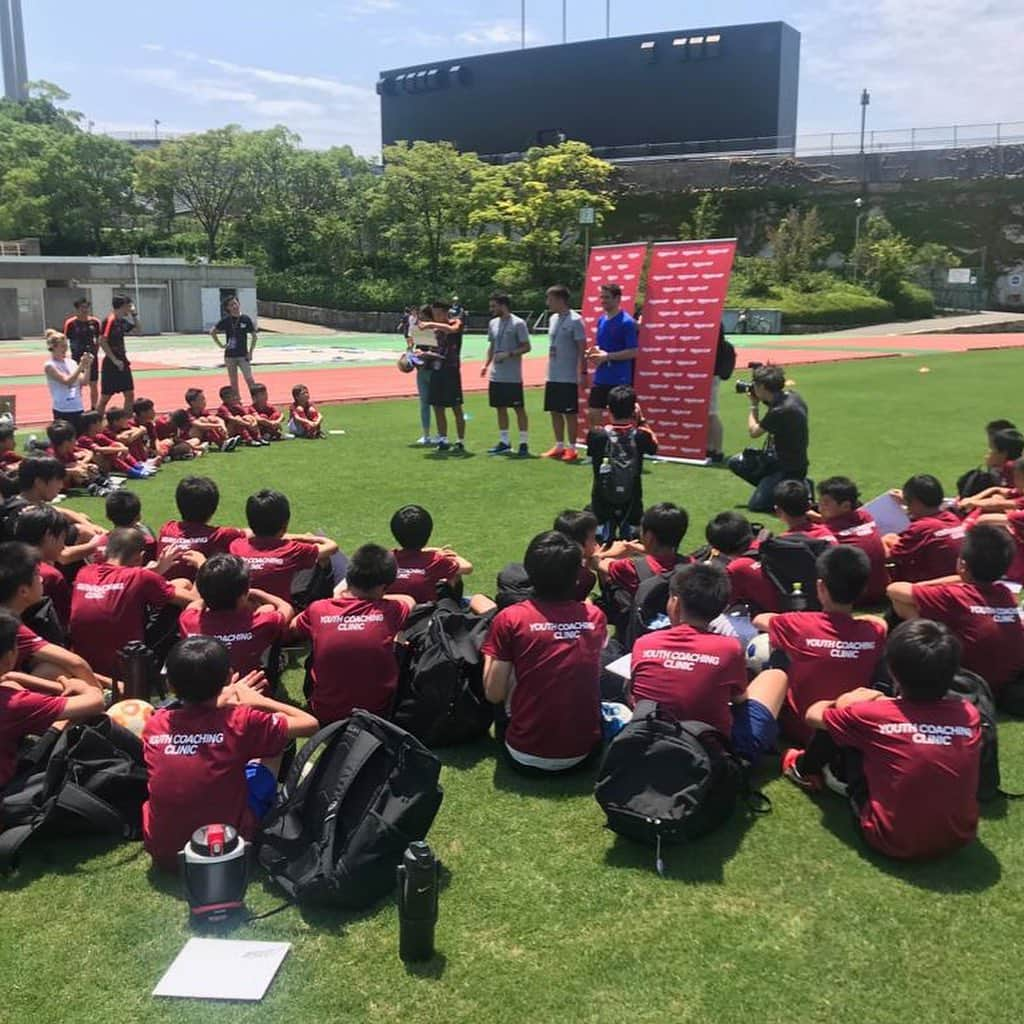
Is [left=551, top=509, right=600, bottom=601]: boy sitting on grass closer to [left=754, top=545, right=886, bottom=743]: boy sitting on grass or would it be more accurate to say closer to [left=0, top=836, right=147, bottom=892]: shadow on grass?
[left=754, top=545, right=886, bottom=743]: boy sitting on grass

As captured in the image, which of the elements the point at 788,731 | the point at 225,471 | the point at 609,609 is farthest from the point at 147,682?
the point at 225,471

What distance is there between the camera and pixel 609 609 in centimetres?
592

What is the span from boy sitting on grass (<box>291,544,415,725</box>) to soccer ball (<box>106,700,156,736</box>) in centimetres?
→ 78

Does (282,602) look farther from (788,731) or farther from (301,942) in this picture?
(788,731)

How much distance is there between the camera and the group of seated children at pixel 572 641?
3682mm

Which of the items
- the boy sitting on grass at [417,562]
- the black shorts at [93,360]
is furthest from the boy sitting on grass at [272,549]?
the black shorts at [93,360]

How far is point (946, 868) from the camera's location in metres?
3.72

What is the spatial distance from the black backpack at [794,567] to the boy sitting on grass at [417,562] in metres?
1.87

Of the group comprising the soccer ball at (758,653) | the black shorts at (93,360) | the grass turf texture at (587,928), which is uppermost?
the black shorts at (93,360)

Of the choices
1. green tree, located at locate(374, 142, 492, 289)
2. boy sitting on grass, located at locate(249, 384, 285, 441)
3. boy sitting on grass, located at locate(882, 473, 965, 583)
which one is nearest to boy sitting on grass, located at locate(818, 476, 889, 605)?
boy sitting on grass, located at locate(882, 473, 965, 583)

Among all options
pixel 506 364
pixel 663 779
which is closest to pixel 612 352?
pixel 506 364

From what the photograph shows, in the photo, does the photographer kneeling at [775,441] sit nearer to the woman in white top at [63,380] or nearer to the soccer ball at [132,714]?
A: the soccer ball at [132,714]

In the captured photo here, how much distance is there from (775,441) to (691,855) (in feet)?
19.0

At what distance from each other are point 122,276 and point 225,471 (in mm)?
40835
